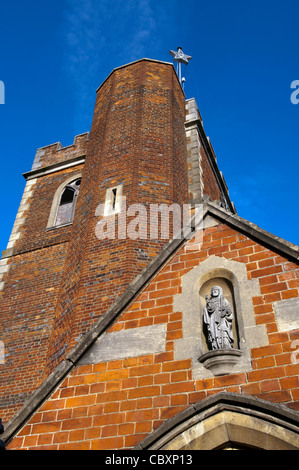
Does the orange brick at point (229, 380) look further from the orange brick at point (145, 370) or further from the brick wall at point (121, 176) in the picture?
the brick wall at point (121, 176)

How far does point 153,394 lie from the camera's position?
524cm

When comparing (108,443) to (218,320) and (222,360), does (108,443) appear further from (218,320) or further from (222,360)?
(218,320)

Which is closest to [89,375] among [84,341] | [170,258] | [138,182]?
[84,341]

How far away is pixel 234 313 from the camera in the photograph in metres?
5.68

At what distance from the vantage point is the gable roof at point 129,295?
5.54m

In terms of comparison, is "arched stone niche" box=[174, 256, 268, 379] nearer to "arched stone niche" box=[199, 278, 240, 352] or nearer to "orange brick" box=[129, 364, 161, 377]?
"arched stone niche" box=[199, 278, 240, 352]

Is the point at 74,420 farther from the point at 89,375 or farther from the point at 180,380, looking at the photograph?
the point at 180,380

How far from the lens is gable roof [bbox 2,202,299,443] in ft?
18.2

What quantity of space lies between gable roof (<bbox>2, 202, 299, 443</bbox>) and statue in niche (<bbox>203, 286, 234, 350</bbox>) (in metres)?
0.83

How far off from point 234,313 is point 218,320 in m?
0.23

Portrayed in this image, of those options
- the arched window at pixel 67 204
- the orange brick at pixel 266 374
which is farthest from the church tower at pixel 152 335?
the arched window at pixel 67 204

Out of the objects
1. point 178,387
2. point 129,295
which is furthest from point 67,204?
point 178,387

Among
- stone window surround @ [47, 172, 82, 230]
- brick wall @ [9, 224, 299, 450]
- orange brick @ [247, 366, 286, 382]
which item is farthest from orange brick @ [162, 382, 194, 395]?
stone window surround @ [47, 172, 82, 230]

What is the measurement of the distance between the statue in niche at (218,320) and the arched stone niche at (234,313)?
0.08 m
